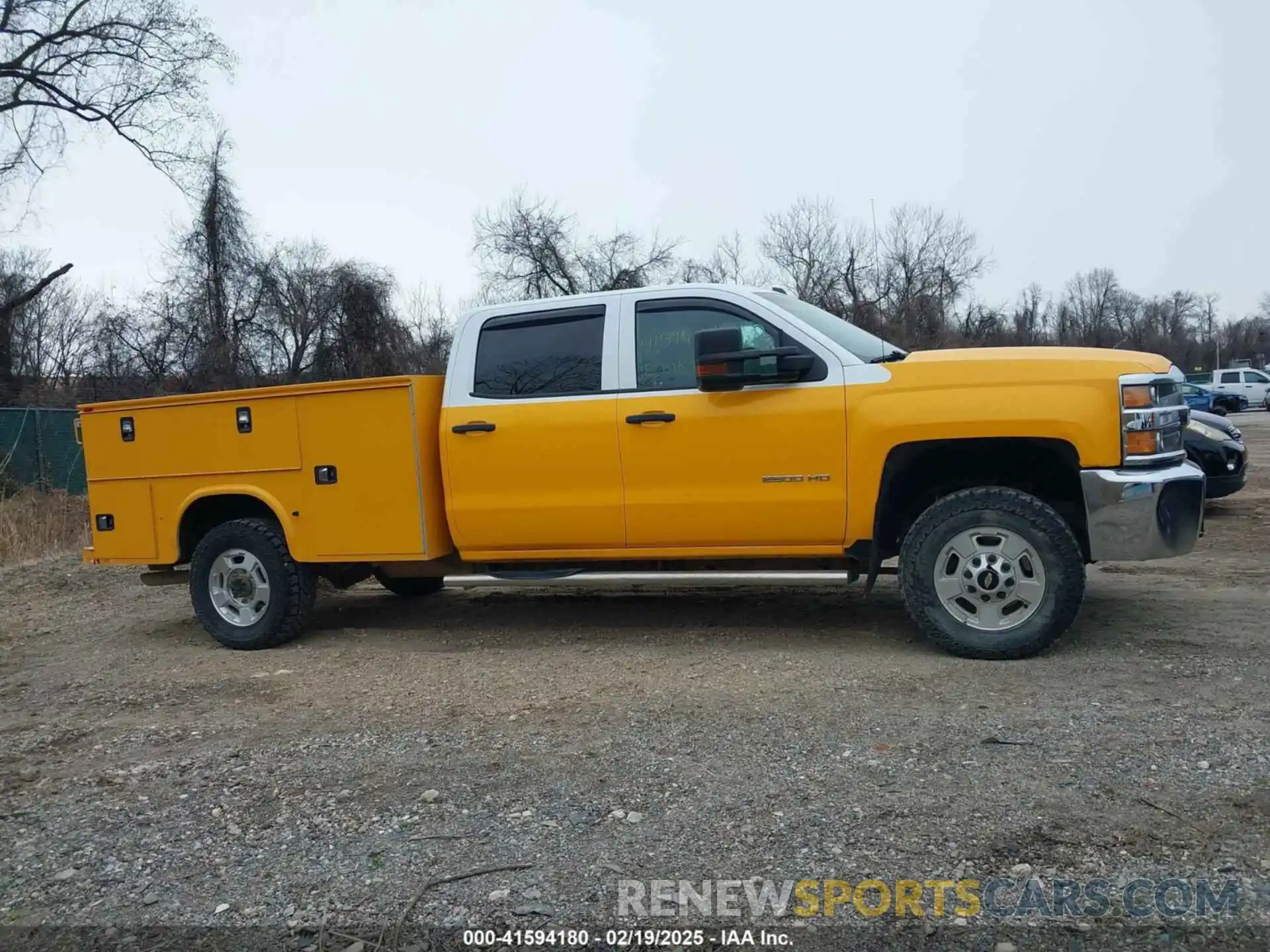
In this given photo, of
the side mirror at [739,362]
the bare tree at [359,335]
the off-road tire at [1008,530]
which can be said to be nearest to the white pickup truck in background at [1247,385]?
the bare tree at [359,335]

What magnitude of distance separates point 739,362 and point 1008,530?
1.61 meters

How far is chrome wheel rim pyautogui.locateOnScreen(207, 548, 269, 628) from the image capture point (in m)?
6.09

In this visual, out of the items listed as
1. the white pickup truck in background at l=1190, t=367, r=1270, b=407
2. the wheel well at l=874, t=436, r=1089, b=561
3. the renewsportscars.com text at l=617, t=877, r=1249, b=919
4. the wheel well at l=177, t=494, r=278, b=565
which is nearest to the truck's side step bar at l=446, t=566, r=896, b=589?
the wheel well at l=874, t=436, r=1089, b=561

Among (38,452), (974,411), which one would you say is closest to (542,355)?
(974,411)

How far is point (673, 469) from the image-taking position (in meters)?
5.23

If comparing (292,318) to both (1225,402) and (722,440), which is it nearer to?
(722,440)

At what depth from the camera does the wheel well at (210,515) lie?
6281mm

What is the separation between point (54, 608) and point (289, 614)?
11.4ft

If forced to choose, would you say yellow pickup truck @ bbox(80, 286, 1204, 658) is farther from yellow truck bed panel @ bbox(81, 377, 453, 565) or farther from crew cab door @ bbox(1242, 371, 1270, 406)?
crew cab door @ bbox(1242, 371, 1270, 406)

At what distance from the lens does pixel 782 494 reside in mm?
5086

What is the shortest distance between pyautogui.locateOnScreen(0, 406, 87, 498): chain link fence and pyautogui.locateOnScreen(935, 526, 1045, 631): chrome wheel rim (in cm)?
1446

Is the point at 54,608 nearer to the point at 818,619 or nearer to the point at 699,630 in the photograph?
the point at 699,630

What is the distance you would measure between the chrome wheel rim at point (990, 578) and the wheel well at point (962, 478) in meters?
0.41

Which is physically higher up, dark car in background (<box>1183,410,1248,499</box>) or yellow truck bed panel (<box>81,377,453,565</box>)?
yellow truck bed panel (<box>81,377,453,565</box>)
